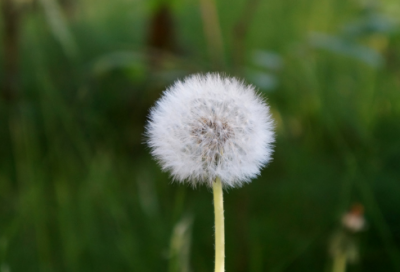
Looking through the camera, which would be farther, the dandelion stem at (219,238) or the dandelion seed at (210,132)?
the dandelion seed at (210,132)

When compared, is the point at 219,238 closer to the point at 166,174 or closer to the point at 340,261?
the point at 340,261

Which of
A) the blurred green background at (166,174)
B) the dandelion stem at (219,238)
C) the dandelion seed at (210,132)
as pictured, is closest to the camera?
the dandelion stem at (219,238)

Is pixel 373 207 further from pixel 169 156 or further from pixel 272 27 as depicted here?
pixel 272 27

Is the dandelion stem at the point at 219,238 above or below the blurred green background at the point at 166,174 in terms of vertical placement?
below

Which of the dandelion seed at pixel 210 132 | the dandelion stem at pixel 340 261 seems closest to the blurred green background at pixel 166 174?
the dandelion stem at pixel 340 261

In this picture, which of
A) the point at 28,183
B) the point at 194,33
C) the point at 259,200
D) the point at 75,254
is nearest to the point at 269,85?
the point at 259,200

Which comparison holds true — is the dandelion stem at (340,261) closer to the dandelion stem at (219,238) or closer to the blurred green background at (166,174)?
the blurred green background at (166,174)

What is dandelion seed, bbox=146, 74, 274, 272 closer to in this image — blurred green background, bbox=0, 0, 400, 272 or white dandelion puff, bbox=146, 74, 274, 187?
white dandelion puff, bbox=146, 74, 274, 187

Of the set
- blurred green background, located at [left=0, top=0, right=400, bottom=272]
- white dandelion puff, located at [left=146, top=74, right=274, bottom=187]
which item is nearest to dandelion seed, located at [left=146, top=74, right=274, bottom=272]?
white dandelion puff, located at [left=146, top=74, right=274, bottom=187]

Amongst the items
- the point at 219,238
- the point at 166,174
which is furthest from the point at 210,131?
the point at 166,174
